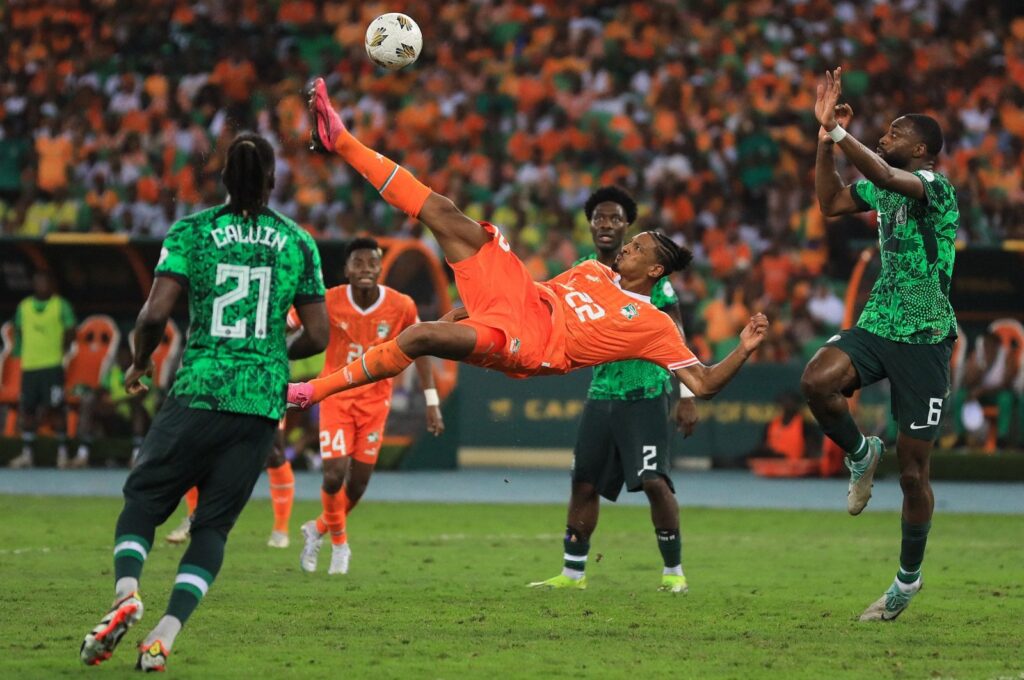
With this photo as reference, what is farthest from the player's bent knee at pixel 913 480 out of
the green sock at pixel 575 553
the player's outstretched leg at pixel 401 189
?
the player's outstretched leg at pixel 401 189

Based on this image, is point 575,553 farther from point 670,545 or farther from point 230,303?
point 230,303

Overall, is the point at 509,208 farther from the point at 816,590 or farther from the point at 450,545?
the point at 816,590

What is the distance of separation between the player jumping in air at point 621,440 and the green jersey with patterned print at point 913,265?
1.80 m

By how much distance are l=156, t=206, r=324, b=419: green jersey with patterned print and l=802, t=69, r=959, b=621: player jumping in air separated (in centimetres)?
324

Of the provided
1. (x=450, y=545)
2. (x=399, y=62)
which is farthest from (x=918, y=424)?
(x=450, y=545)

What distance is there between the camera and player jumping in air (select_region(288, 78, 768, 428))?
341 inches

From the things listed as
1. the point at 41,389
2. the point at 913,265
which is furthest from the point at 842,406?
the point at 41,389

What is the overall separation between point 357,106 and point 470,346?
1885 cm

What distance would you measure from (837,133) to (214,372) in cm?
343

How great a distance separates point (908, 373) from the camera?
29.7ft

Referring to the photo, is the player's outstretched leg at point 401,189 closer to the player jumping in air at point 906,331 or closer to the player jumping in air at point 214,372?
the player jumping in air at point 214,372

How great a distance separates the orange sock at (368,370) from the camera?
8672 mm

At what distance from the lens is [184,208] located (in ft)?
82.8

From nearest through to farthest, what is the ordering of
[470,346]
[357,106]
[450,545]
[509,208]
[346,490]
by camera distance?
1. [470,346]
2. [346,490]
3. [450,545]
4. [509,208]
5. [357,106]
